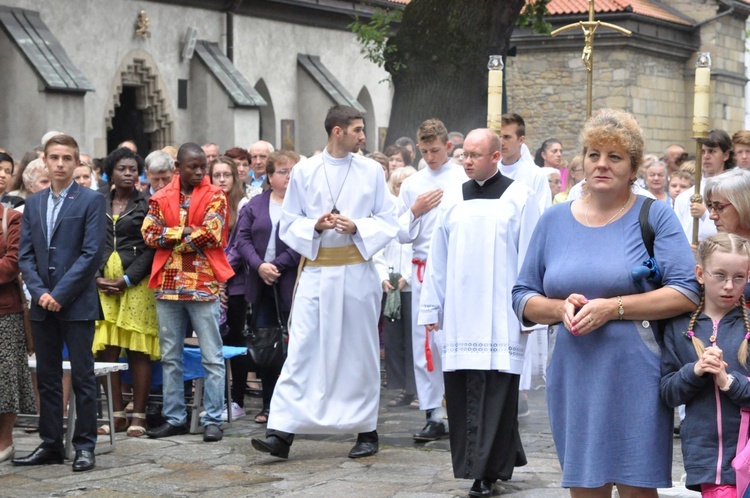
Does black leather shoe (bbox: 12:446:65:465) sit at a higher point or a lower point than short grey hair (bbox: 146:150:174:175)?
lower

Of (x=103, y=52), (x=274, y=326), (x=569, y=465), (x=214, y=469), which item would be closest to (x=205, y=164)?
(x=274, y=326)

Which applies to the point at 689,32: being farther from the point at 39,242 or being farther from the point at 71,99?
the point at 39,242

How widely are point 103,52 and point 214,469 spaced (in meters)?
17.0

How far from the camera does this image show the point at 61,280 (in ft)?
25.7

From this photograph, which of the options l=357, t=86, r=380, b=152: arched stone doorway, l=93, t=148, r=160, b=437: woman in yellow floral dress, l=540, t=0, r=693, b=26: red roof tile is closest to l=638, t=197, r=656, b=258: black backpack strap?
l=93, t=148, r=160, b=437: woman in yellow floral dress

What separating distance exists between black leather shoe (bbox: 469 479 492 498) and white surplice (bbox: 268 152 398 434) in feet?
4.67

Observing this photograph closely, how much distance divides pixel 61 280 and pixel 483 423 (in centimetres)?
268

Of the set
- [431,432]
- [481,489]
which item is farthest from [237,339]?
[481,489]

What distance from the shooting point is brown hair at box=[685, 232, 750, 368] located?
468cm

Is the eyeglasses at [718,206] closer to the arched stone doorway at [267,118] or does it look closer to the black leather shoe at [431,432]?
the black leather shoe at [431,432]

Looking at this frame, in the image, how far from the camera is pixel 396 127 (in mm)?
18906

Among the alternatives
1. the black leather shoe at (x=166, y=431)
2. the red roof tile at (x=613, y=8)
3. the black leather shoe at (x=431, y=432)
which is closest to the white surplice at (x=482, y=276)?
the black leather shoe at (x=431, y=432)

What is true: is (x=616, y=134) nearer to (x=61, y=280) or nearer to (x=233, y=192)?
(x=61, y=280)

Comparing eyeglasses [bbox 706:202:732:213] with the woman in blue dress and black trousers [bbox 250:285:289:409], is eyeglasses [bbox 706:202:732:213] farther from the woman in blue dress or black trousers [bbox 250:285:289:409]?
black trousers [bbox 250:285:289:409]
